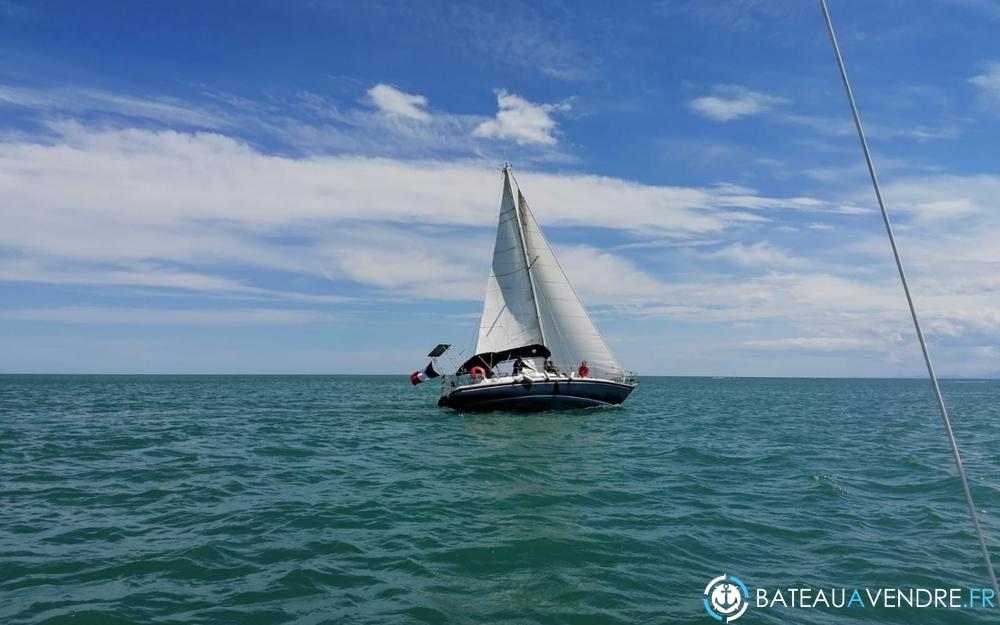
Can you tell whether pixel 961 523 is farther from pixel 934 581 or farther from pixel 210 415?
Answer: pixel 210 415

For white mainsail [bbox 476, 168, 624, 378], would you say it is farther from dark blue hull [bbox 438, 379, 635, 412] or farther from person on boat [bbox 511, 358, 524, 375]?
dark blue hull [bbox 438, 379, 635, 412]

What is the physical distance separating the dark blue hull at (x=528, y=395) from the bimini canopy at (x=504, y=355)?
2941mm

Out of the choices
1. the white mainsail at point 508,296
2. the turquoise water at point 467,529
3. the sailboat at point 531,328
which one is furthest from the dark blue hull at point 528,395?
the turquoise water at point 467,529

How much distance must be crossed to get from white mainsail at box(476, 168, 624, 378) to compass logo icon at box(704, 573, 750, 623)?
1130 inches

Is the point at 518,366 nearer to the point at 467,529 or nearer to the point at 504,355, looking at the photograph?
the point at 504,355

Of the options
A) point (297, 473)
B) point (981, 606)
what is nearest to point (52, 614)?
point (297, 473)

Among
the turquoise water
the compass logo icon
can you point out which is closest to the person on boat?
the turquoise water

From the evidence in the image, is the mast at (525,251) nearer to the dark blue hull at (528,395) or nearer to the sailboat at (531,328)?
the sailboat at (531,328)

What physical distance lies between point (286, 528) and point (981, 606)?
36.4 ft

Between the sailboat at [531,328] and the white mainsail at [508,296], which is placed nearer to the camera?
the sailboat at [531,328]

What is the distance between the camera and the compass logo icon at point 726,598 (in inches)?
316

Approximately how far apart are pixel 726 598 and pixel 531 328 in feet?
98.0

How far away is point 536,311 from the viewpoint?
1508 inches

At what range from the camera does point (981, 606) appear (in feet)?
27.7
